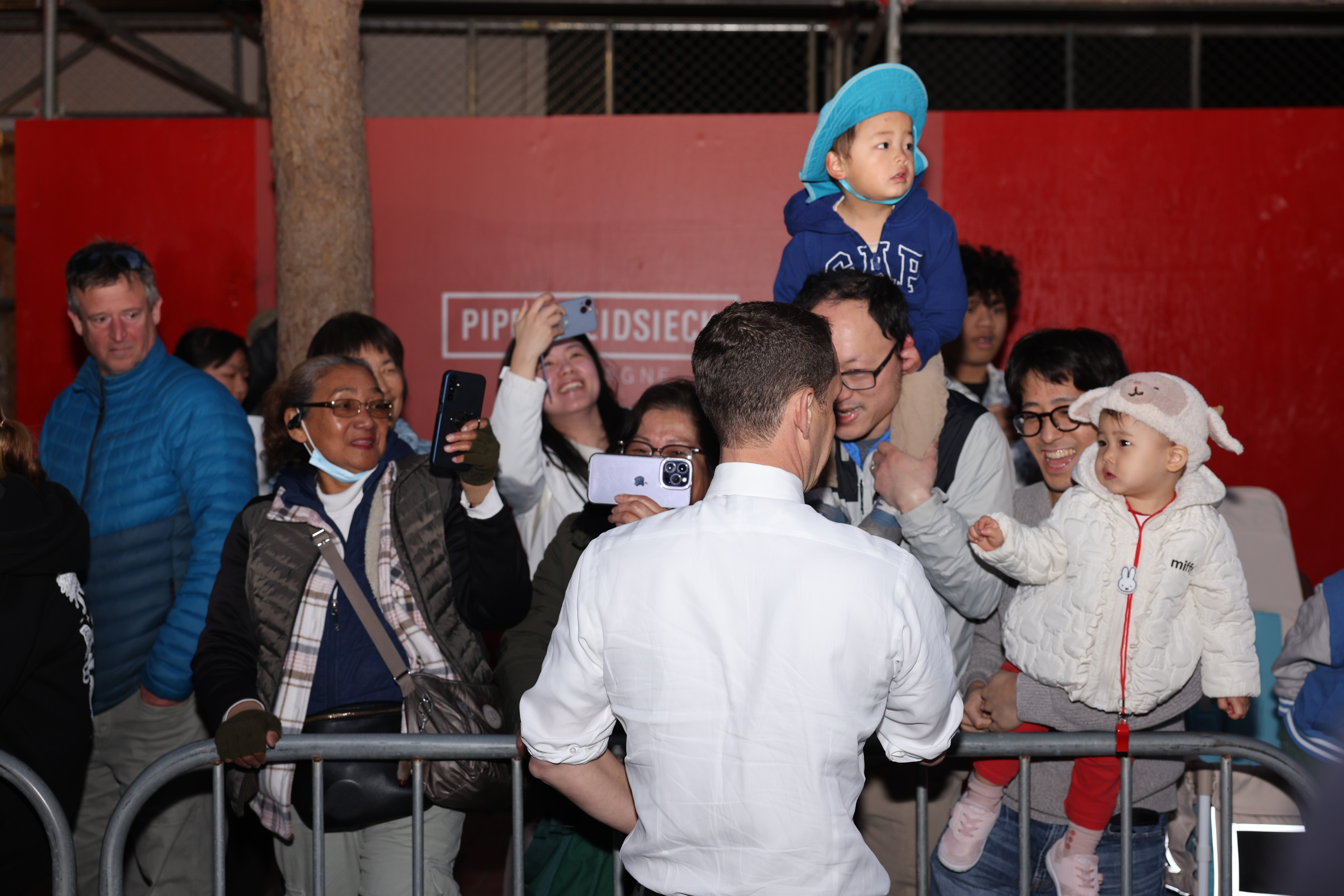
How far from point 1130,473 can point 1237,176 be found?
3.70m

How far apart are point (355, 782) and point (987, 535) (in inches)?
63.4

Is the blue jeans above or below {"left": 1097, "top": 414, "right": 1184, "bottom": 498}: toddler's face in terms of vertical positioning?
below

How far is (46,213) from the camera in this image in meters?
5.55

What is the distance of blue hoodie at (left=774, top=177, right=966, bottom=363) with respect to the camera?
9.34 ft

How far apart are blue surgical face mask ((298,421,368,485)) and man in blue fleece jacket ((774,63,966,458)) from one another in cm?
126

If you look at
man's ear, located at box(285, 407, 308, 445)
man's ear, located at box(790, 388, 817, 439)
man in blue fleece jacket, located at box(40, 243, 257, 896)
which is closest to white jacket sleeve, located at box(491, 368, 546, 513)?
man's ear, located at box(285, 407, 308, 445)

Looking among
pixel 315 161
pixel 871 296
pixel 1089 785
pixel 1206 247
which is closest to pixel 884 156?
pixel 871 296

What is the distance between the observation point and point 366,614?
257 cm

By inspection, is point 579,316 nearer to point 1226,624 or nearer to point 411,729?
point 411,729

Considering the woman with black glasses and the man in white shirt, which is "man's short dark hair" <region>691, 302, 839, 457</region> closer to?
the man in white shirt

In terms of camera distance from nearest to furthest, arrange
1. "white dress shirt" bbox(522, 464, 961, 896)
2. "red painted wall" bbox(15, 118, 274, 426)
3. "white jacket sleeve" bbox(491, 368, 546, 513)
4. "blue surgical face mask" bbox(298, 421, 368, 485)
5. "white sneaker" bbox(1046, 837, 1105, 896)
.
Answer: "white dress shirt" bbox(522, 464, 961, 896)
"white sneaker" bbox(1046, 837, 1105, 896)
"blue surgical face mask" bbox(298, 421, 368, 485)
"white jacket sleeve" bbox(491, 368, 546, 513)
"red painted wall" bbox(15, 118, 274, 426)

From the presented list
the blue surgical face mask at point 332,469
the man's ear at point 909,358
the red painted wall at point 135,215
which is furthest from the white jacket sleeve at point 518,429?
the red painted wall at point 135,215

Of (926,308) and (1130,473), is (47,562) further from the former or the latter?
(1130,473)

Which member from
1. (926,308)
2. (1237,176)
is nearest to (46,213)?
(926,308)
